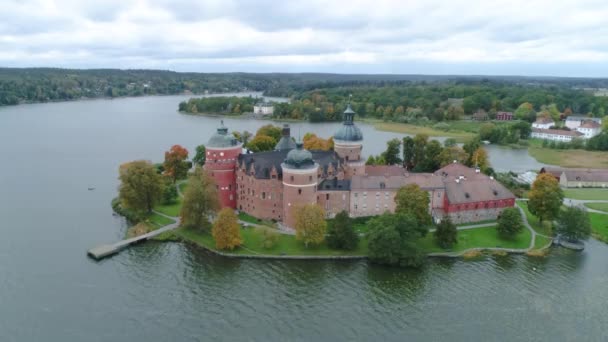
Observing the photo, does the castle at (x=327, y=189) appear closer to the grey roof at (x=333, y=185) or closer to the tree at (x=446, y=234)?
the grey roof at (x=333, y=185)

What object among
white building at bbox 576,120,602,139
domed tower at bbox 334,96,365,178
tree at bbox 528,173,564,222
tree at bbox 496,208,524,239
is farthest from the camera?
white building at bbox 576,120,602,139

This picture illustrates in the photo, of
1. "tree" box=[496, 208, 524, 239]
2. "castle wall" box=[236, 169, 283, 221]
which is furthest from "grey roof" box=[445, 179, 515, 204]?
"castle wall" box=[236, 169, 283, 221]

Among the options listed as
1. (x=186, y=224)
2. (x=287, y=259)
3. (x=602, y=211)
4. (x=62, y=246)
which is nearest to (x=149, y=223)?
(x=186, y=224)

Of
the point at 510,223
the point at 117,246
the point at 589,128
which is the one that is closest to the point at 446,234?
the point at 510,223

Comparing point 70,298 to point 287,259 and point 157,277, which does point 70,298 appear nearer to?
point 157,277

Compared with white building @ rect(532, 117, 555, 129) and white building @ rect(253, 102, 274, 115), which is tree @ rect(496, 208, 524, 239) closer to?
white building @ rect(532, 117, 555, 129)

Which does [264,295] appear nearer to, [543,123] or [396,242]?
[396,242]

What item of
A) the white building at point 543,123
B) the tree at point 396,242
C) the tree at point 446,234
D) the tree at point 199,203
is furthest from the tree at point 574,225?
the white building at point 543,123
